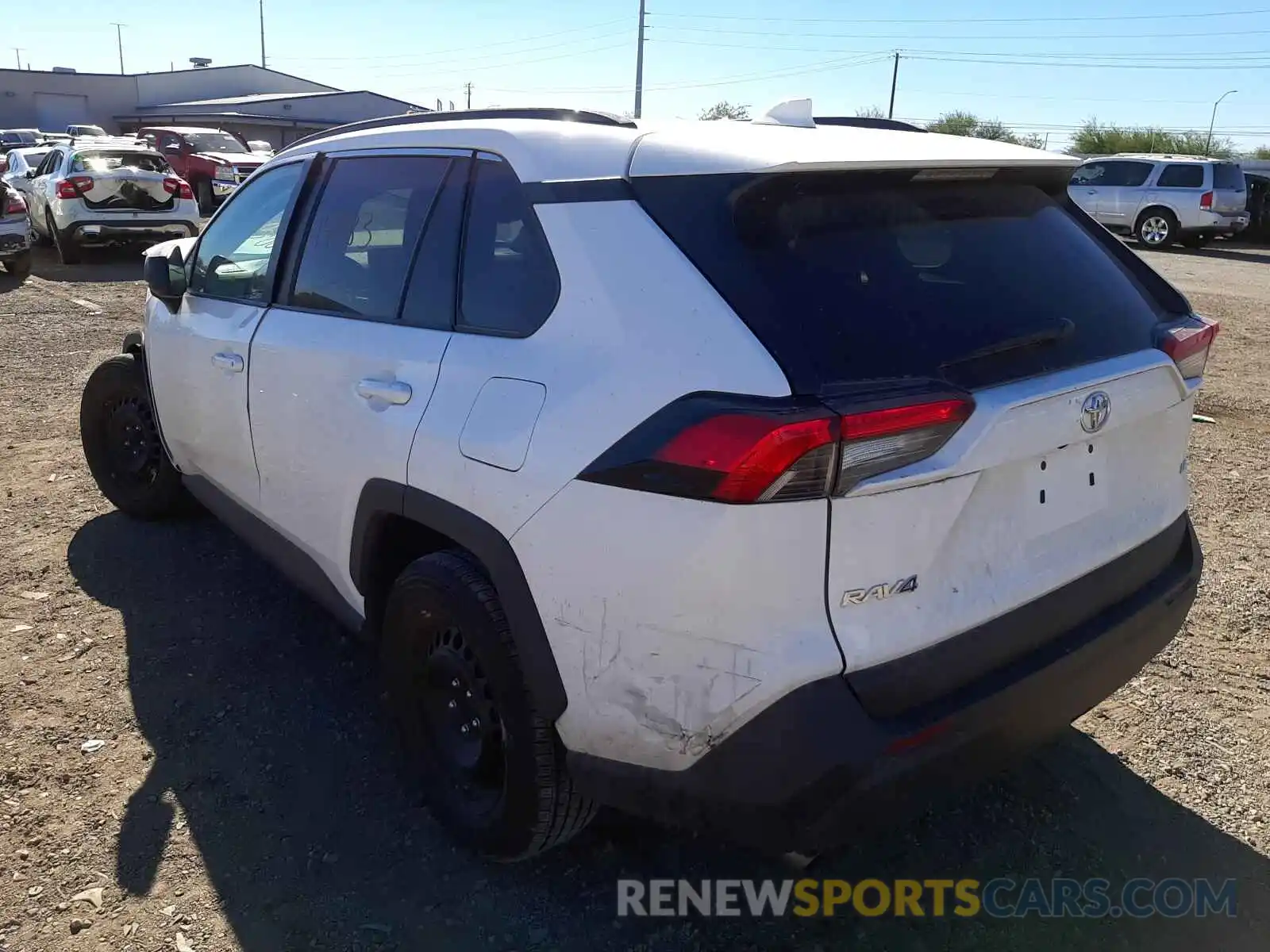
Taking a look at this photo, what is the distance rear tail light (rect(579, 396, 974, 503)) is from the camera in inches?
71.3

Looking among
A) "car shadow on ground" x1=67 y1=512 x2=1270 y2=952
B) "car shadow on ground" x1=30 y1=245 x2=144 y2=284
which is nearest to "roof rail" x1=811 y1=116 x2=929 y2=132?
"car shadow on ground" x1=67 y1=512 x2=1270 y2=952

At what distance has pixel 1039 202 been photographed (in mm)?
2586

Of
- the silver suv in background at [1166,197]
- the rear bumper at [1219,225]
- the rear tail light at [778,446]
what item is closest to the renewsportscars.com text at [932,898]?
the rear tail light at [778,446]

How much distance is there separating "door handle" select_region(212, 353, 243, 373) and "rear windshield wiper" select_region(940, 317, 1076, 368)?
238 centimetres

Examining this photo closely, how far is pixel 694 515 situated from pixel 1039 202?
1394 millimetres

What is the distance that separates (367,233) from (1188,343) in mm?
2290

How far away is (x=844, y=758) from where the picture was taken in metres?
1.87

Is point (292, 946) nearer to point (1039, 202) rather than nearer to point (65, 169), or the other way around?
point (1039, 202)

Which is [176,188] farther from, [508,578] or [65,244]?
[508,578]

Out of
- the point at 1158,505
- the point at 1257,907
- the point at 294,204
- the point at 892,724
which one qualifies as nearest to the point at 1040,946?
the point at 1257,907

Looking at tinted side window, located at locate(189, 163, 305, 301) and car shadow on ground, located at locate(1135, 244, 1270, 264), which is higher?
tinted side window, located at locate(189, 163, 305, 301)

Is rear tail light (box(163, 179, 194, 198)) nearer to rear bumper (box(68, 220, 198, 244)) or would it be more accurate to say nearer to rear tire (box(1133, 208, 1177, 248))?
rear bumper (box(68, 220, 198, 244))

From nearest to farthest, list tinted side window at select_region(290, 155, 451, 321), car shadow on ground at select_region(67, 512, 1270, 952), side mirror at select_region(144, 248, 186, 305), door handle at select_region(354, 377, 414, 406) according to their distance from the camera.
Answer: car shadow on ground at select_region(67, 512, 1270, 952), door handle at select_region(354, 377, 414, 406), tinted side window at select_region(290, 155, 451, 321), side mirror at select_region(144, 248, 186, 305)

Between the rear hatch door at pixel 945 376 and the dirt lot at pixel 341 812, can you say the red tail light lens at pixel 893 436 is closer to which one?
the rear hatch door at pixel 945 376
